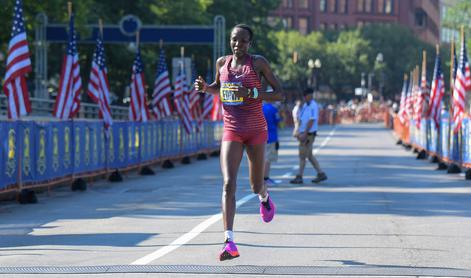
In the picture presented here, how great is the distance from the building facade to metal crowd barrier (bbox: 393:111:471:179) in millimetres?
96650

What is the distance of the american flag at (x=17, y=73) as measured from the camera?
20.1 metres

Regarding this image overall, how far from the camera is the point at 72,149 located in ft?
72.3

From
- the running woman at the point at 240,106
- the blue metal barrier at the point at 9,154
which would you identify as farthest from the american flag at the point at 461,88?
the running woman at the point at 240,106

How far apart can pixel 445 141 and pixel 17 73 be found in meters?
14.3

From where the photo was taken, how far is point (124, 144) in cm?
2667

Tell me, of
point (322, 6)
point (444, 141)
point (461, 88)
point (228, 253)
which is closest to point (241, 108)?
point (228, 253)

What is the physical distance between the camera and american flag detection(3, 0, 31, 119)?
66.0ft

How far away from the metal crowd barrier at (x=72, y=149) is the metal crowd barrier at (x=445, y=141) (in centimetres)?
724

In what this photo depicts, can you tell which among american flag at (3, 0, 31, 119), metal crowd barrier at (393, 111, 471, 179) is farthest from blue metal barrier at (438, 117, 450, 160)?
american flag at (3, 0, 31, 119)

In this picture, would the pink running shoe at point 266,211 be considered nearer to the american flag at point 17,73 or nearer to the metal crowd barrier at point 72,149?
the metal crowd barrier at point 72,149

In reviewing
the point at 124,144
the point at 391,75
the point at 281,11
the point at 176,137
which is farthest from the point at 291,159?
the point at 281,11

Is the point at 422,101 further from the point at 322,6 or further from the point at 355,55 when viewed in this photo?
the point at 322,6

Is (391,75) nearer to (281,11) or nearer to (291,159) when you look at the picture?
(281,11)

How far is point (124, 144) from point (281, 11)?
4462 inches
